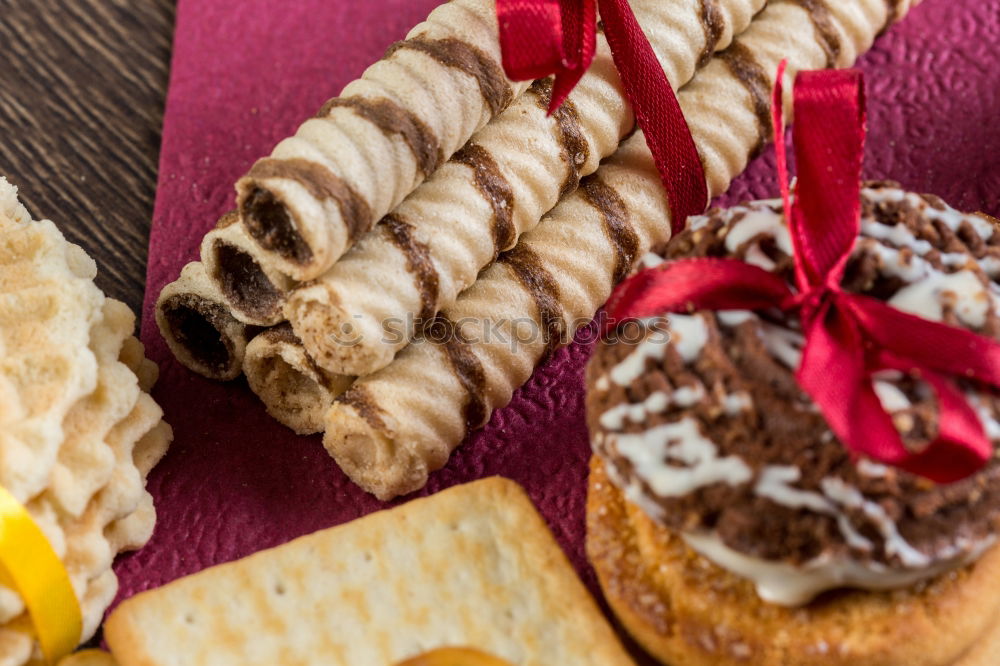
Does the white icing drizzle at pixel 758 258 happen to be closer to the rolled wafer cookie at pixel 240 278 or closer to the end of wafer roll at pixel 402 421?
the end of wafer roll at pixel 402 421

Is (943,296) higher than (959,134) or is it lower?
higher

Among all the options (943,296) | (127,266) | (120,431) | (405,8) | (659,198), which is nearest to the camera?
(943,296)

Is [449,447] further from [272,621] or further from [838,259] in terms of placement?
[838,259]

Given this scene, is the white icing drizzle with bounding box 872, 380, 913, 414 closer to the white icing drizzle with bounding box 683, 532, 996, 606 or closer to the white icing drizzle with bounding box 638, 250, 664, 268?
the white icing drizzle with bounding box 683, 532, 996, 606

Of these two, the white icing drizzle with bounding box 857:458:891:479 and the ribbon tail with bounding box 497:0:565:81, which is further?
the ribbon tail with bounding box 497:0:565:81

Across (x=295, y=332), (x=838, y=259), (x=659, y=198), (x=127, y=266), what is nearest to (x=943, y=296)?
(x=838, y=259)

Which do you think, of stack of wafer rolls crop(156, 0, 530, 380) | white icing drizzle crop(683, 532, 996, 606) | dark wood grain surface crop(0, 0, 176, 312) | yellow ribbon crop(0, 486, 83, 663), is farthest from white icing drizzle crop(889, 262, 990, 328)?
dark wood grain surface crop(0, 0, 176, 312)

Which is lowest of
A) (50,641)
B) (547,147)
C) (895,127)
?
(50,641)

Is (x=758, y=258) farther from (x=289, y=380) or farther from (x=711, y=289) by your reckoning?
(x=289, y=380)
